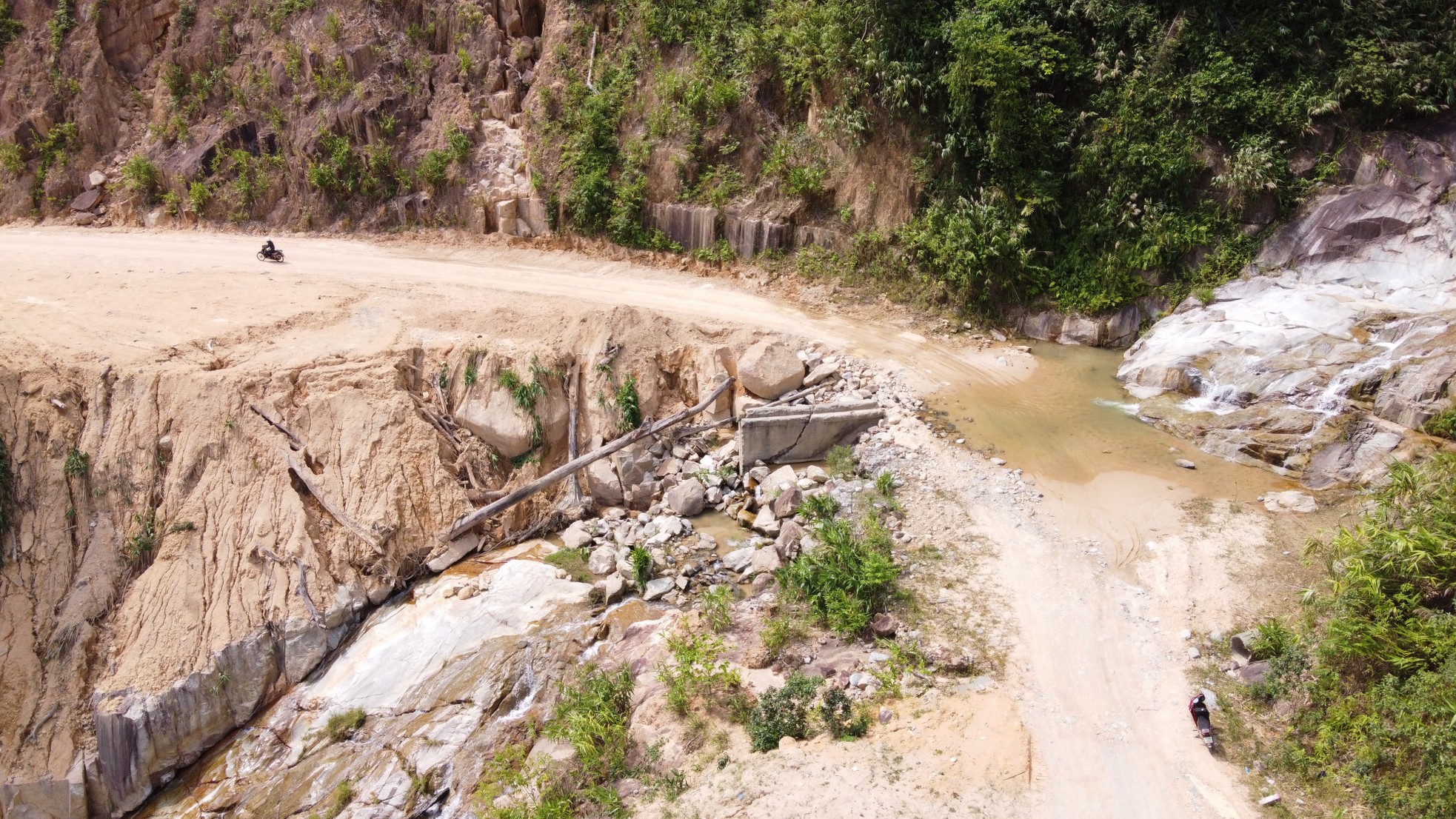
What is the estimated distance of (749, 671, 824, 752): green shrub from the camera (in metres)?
8.66

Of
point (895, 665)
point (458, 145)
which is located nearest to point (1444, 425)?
point (895, 665)

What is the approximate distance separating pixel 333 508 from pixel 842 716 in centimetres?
914

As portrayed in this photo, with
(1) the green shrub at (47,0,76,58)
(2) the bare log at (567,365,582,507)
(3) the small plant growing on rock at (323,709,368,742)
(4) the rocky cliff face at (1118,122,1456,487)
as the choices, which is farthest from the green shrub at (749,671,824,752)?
(1) the green shrub at (47,0,76,58)

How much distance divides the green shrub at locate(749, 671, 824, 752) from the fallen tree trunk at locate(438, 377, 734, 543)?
6.24 metres

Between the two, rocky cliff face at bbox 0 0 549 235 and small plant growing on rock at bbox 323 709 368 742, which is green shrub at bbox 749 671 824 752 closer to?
small plant growing on rock at bbox 323 709 368 742

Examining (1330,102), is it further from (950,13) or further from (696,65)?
(696,65)

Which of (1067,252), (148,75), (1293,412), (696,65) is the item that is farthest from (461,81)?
→ (1293,412)

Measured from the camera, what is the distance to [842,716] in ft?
29.0

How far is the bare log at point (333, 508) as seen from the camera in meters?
13.0

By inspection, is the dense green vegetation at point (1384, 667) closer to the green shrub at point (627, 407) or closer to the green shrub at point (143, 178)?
the green shrub at point (627, 407)

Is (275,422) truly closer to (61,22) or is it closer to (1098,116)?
(1098,116)

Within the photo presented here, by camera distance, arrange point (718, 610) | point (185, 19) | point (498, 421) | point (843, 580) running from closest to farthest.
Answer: point (843, 580)
point (718, 610)
point (498, 421)
point (185, 19)

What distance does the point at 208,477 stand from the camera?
1327 cm

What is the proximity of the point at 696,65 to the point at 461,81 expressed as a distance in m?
7.34
